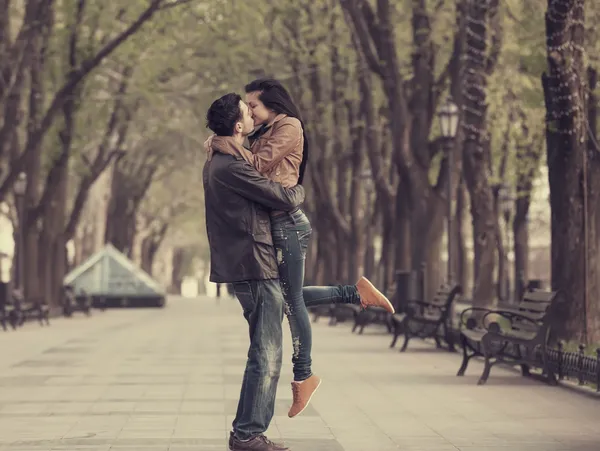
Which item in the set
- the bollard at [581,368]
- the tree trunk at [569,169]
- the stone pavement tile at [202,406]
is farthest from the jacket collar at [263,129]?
the tree trunk at [569,169]

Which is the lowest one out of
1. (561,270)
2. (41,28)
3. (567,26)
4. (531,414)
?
(531,414)

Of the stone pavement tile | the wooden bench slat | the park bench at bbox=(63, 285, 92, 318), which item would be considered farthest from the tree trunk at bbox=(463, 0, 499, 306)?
the park bench at bbox=(63, 285, 92, 318)

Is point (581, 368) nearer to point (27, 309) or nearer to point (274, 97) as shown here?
point (274, 97)

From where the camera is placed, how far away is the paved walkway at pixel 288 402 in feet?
32.4

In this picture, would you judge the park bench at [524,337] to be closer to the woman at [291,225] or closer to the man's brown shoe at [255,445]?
the woman at [291,225]

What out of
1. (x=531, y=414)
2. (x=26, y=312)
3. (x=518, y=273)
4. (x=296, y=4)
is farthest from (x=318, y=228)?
(x=531, y=414)

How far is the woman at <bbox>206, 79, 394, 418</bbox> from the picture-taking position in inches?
336

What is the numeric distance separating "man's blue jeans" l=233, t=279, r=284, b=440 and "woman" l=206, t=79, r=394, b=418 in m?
0.10

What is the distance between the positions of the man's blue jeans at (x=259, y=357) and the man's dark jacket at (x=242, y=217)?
0.11m

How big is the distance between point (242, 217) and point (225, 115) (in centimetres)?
62

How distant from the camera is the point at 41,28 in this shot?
98.8 ft

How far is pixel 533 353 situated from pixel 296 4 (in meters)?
22.6

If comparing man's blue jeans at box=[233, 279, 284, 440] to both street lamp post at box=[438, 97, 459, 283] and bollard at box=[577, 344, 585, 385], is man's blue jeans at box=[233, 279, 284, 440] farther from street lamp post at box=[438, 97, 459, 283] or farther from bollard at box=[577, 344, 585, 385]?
street lamp post at box=[438, 97, 459, 283]

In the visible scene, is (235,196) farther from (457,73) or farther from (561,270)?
(457,73)
